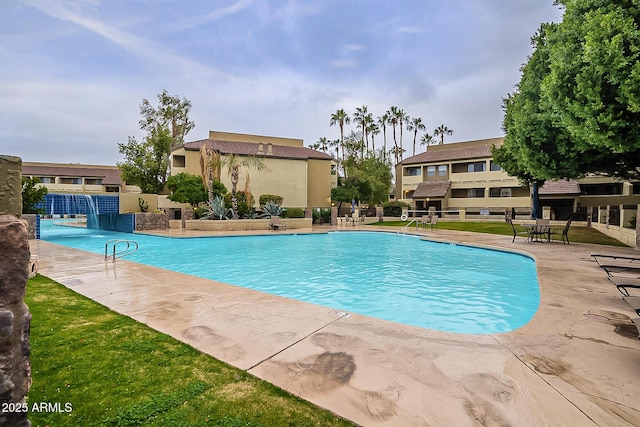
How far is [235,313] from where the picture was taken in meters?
5.32

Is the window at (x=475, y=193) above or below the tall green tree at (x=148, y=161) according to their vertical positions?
below

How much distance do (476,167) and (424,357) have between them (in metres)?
43.0

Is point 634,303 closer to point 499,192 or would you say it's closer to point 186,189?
point 186,189

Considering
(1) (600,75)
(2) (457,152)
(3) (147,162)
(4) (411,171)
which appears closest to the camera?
(1) (600,75)

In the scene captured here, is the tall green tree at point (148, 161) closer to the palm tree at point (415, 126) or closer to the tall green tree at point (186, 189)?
the tall green tree at point (186, 189)

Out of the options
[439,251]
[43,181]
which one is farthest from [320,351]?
[43,181]

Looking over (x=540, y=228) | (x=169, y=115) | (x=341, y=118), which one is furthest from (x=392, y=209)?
(x=169, y=115)

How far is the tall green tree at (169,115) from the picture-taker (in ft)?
141

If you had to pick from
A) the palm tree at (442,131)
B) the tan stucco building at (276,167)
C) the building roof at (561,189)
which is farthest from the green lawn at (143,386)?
the palm tree at (442,131)

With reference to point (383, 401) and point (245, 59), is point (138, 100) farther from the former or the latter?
point (383, 401)

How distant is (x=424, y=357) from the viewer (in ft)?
12.1

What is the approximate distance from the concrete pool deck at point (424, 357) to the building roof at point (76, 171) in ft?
198

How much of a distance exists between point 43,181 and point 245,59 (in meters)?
47.5

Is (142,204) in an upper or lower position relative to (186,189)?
lower
